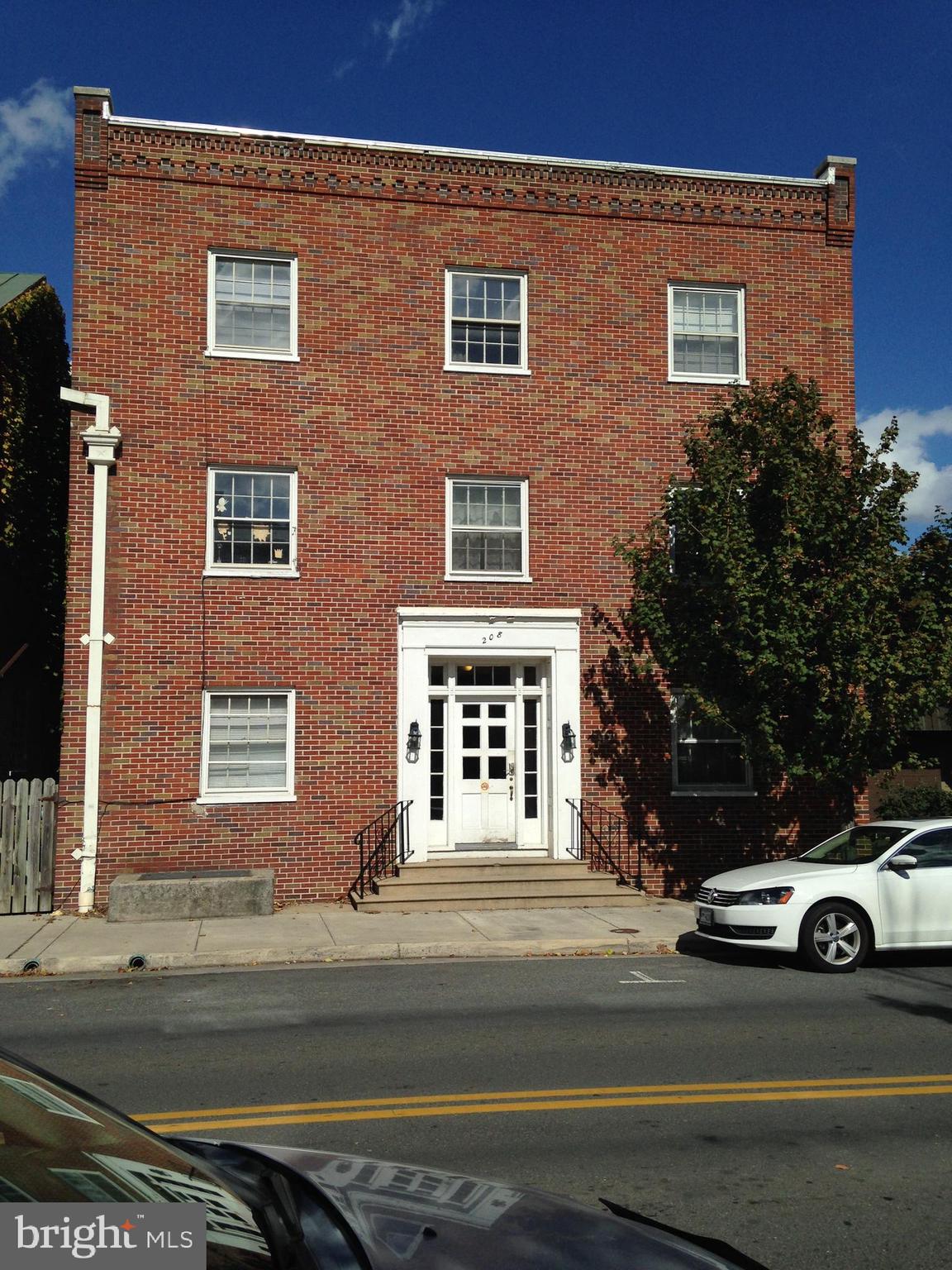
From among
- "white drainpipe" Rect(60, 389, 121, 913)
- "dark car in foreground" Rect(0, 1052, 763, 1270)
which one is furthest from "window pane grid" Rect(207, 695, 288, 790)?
"dark car in foreground" Rect(0, 1052, 763, 1270)

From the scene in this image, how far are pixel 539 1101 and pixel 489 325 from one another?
13.2 meters

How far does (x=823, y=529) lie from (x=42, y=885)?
11.2m

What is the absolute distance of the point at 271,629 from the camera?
16250 mm

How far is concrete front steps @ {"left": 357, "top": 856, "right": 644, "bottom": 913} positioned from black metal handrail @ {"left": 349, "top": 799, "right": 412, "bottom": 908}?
0.99 feet

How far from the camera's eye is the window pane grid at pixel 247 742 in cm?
1606

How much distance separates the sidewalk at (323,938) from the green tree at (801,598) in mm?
3059

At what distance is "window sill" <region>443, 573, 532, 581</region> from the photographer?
16.9 meters

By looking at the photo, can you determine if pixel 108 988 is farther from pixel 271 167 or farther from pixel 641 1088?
pixel 271 167

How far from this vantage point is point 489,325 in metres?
17.6

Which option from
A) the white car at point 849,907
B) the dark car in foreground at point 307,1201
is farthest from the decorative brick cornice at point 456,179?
the dark car in foreground at point 307,1201

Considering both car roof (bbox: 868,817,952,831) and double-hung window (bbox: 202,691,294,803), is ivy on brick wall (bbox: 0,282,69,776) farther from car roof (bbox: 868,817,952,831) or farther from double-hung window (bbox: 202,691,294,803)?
car roof (bbox: 868,817,952,831)

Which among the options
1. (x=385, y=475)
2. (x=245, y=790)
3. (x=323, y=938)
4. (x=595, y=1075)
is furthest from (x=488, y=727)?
(x=595, y=1075)

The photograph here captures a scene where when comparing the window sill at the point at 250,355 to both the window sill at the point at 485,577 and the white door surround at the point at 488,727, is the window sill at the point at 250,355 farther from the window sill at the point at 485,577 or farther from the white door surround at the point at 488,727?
the white door surround at the point at 488,727

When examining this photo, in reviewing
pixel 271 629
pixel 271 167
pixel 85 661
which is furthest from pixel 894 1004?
pixel 271 167
